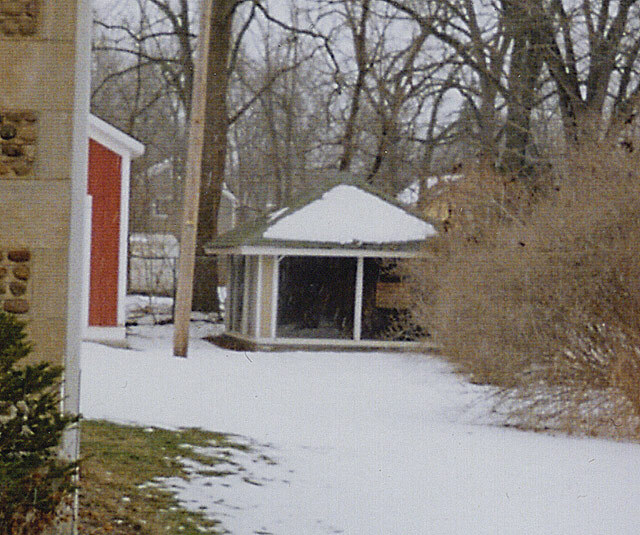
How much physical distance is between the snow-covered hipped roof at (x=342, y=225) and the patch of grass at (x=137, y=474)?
8723mm

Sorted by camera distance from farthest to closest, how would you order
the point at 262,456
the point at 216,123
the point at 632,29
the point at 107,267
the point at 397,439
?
1. the point at 216,123
2. the point at 632,29
3. the point at 107,267
4. the point at 397,439
5. the point at 262,456

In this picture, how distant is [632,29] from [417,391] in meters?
9.27

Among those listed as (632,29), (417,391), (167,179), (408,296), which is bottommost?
(417,391)

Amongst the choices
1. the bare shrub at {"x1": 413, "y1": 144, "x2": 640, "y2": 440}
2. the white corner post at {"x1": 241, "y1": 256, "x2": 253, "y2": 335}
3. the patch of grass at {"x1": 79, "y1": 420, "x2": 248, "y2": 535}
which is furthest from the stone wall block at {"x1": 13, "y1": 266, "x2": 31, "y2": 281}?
the white corner post at {"x1": 241, "y1": 256, "x2": 253, "y2": 335}

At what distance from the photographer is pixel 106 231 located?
46.7ft

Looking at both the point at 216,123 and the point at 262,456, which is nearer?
the point at 262,456

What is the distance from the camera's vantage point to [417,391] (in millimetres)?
12617

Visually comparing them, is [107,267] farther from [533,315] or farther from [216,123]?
[216,123]

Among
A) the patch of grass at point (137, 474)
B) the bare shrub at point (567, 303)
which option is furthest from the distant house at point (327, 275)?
the patch of grass at point (137, 474)

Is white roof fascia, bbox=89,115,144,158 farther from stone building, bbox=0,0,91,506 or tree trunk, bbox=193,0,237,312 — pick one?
stone building, bbox=0,0,91,506

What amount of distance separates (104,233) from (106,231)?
40 millimetres

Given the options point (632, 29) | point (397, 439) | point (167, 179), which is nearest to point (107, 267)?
point (397, 439)

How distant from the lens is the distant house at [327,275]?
55.4 ft

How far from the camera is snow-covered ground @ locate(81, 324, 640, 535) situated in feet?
19.7
